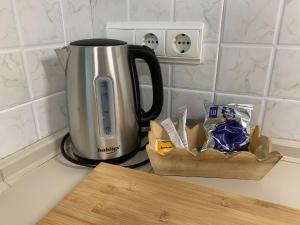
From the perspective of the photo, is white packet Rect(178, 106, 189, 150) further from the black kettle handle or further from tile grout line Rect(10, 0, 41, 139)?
tile grout line Rect(10, 0, 41, 139)

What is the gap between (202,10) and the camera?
22.2 inches

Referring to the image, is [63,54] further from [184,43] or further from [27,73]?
[184,43]

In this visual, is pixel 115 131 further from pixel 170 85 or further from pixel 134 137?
pixel 170 85

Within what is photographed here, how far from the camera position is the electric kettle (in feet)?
1.60

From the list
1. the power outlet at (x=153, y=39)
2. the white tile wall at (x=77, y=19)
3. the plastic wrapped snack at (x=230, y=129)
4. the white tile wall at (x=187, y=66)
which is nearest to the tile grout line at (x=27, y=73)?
the white tile wall at (x=187, y=66)

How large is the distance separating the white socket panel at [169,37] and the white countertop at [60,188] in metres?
0.26

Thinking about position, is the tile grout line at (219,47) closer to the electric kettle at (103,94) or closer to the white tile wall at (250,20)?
the white tile wall at (250,20)

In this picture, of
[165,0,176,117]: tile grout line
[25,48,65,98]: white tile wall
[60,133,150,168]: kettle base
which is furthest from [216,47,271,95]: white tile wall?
[25,48,65,98]: white tile wall

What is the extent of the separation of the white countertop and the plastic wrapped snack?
72 mm

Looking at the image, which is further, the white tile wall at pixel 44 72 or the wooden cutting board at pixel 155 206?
the white tile wall at pixel 44 72

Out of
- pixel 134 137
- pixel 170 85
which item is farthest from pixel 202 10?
pixel 134 137

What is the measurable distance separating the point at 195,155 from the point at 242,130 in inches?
5.0

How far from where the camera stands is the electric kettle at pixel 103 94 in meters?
0.49

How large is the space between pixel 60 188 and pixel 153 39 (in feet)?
1.27
